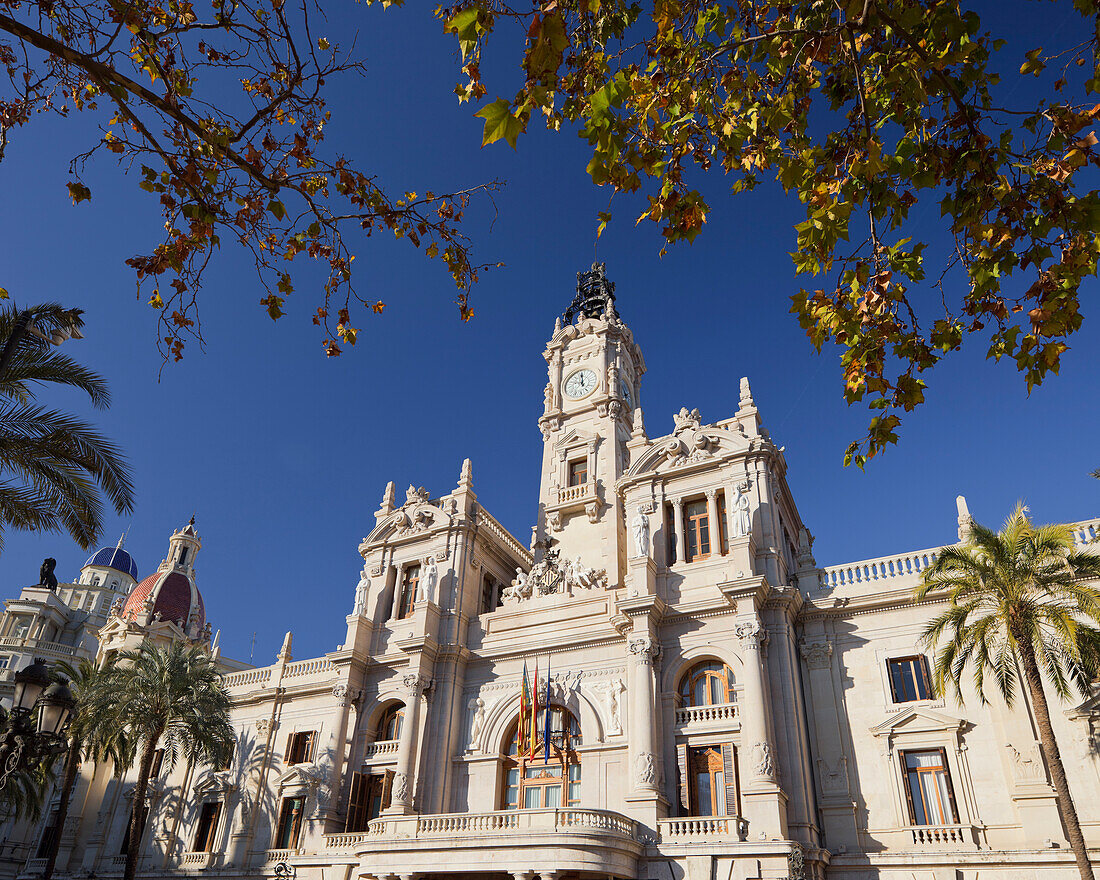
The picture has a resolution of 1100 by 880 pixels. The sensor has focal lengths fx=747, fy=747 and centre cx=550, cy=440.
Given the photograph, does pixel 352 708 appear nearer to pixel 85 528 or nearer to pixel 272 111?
pixel 85 528

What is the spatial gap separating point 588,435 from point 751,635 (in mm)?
15324

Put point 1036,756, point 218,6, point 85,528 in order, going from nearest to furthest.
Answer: point 218,6 < point 85,528 < point 1036,756

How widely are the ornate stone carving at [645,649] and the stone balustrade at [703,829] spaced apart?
4934 millimetres

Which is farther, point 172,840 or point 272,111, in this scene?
point 172,840

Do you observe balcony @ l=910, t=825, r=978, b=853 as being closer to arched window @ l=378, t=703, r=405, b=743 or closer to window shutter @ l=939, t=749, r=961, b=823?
window shutter @ l=939, t=749, r=961, b=823

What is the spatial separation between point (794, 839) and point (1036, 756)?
6949 millimetres

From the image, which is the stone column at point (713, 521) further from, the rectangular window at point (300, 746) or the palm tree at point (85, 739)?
the palm tree at point (85, 739)

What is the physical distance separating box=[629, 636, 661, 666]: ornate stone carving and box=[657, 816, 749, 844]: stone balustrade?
493 centimetres

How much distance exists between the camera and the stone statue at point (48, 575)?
67762 millimetres

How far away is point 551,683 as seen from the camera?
27.5 metres

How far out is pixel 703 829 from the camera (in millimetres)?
21297

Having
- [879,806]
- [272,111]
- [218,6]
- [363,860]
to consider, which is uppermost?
[218,6]

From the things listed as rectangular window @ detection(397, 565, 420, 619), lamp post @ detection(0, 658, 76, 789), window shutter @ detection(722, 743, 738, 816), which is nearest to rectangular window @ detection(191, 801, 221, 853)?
rectangular window @ detection(397, 565, 420, 619)

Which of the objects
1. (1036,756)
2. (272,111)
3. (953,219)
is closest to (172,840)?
(1036,756)
